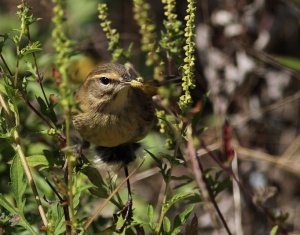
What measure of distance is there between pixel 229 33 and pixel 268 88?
0.55 meters

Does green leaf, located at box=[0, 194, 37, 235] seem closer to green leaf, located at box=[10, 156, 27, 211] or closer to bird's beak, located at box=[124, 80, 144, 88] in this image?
green leaf, located at box=[10, 156, 27, 211]

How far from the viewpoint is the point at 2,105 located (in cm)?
231

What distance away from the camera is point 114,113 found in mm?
3283

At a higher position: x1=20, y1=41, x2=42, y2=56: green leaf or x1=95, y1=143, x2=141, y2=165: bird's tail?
x1=20, y1=41, x2=42, y2=56: green leaf

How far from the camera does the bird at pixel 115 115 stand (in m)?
3.16

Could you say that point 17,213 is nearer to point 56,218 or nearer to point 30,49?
point 56,218

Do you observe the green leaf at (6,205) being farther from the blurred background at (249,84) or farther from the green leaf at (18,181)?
the blurred background at (249,84)

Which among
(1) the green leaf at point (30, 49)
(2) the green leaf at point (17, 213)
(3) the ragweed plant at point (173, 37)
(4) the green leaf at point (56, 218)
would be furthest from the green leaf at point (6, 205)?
(3) the ragweed plant at point (173, 37)

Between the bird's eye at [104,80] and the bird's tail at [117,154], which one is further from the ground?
the bird's eye at [104,80]

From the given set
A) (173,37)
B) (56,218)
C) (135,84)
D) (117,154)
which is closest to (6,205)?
(56,218)

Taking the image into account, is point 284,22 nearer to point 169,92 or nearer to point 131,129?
point 131,129

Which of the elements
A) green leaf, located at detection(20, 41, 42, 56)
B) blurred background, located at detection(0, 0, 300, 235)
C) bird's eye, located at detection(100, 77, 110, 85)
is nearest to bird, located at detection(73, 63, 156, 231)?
bird's eye, located at detection(100, 77, 110, 85)

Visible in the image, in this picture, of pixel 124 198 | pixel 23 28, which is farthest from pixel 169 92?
pixel 124 198

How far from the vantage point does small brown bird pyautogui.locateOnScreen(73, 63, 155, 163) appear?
3.16m
